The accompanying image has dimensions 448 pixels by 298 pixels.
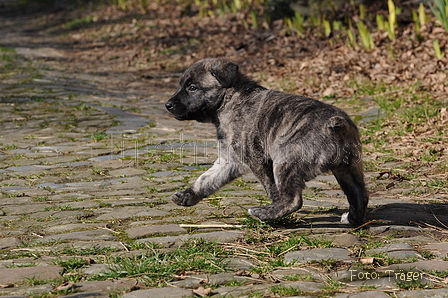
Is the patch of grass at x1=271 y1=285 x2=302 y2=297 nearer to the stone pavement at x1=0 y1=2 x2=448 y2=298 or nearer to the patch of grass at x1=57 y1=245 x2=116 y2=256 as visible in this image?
the stone pavement at x1=0 y1=2 x2=448 y2=298

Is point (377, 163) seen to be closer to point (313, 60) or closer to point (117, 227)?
point (117, 227)

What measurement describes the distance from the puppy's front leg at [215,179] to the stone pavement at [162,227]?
14 centimetres

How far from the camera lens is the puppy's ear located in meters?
5.16

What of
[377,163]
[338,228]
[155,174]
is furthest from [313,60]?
[338,228]

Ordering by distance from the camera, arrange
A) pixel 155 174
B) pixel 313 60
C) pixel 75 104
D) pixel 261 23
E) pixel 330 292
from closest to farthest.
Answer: pixel 330 292 → pixel 155 174 → pixel 75 104 → pixel 313 60 → pixel 261 23

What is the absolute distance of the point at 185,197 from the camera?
4840mm

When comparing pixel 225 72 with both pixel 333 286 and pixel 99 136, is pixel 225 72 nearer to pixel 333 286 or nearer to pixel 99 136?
pixel 333 286

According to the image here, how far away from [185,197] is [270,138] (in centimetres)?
87

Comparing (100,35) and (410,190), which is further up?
(100,35)

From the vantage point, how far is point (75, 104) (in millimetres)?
9969

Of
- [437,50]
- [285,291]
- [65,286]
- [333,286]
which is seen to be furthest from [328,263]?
[437,50]

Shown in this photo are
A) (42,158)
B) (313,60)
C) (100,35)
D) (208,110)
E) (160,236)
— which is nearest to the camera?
(160,236)

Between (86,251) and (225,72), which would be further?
(225,72)

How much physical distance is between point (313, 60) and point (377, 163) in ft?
19.1
